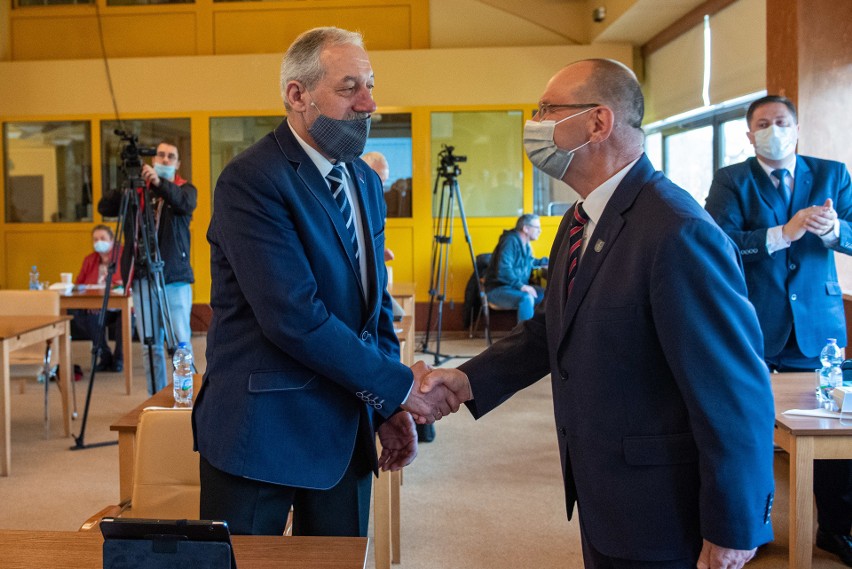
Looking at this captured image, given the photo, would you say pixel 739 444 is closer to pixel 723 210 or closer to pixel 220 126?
pixel 723 210

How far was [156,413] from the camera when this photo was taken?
7.80ft

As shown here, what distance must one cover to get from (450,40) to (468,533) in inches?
270

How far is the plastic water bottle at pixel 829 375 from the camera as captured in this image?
2731 mm

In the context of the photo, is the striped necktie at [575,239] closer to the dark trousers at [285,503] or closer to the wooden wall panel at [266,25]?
the dark trousers at [285,503]

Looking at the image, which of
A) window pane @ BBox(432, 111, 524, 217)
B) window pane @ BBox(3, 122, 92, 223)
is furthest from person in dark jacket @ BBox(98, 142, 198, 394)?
window pane @ BBox(3, 122, 92, 223)

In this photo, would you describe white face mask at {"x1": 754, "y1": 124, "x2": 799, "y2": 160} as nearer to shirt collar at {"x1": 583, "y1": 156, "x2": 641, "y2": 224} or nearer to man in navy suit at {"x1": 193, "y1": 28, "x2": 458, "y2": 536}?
shirt collar at {"x1": 583, "y1": 156, "x2": 641, "y2": 224}

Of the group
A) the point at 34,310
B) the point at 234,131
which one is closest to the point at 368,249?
the point at 34,310

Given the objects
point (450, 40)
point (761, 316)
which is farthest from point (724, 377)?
point (450, 40)

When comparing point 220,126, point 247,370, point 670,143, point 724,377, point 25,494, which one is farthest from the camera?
point 220,126

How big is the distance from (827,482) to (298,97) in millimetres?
2451

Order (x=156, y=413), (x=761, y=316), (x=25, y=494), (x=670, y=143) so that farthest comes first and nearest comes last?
(x=670, y=143) < (x=25, y=494) < (x=761, y=316) < (x=156, y=413)

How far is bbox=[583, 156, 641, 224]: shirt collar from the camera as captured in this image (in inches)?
65.1

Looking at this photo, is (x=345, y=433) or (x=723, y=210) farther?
(x=723, y=210)

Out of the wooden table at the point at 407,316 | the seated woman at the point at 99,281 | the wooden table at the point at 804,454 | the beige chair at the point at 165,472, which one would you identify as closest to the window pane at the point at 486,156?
the wooden table at the point at 407,316
